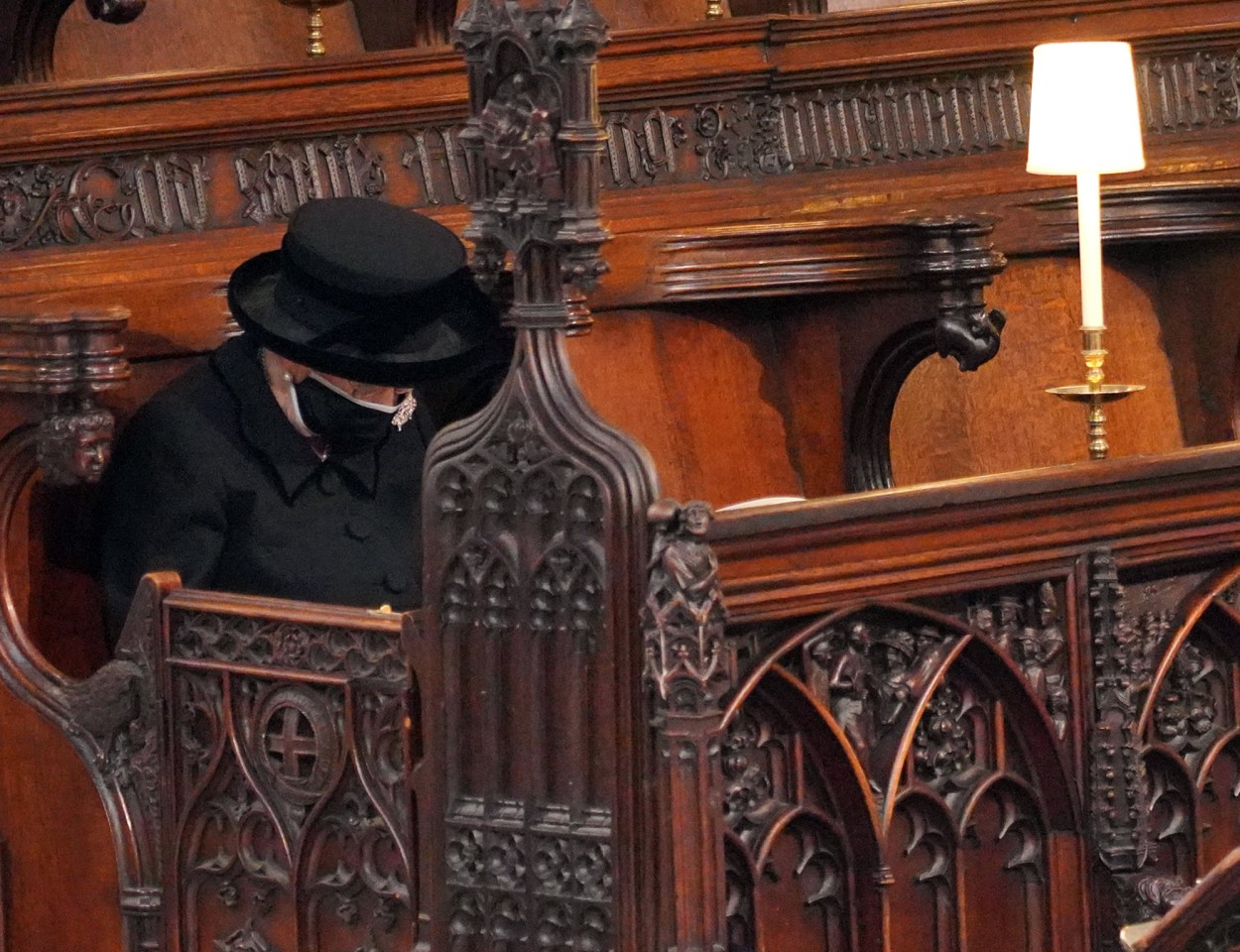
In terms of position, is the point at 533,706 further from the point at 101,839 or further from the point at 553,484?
the point at 101,839

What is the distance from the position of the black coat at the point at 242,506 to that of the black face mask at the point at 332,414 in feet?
0.12

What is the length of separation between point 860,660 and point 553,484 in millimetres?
432

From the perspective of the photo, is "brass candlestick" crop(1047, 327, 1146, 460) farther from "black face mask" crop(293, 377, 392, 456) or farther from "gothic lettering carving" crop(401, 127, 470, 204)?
"gothic lettering carving" crop(401, 127, 470, 204)

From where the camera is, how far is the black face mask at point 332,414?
3730mm

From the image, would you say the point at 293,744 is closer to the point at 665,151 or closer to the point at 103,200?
the point at 103,200

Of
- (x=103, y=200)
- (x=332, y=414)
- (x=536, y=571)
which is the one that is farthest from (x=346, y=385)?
(x=536, y=571)

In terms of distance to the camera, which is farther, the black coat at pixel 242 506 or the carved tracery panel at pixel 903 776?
the black coat at pixel 242 506

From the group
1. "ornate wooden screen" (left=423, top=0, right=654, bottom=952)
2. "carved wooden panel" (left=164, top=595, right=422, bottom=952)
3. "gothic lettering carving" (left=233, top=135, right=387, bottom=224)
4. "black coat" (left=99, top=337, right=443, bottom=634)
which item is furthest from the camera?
"gothic lettering carving" (left=233, top=135, right=387, bottom=224)

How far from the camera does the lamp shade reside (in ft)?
13.0

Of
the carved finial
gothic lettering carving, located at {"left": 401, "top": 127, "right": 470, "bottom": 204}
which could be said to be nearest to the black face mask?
gothic lettering carving, located at {"left": 401, "top": 127, "right": 470, "bottom": 204}

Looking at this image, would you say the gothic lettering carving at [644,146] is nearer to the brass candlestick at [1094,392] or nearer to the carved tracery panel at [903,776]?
the brass candlestick at [1094,392]

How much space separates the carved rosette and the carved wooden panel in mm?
844

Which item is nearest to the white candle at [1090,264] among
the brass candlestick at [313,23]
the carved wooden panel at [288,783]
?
the carved wooden panel at [288,783]

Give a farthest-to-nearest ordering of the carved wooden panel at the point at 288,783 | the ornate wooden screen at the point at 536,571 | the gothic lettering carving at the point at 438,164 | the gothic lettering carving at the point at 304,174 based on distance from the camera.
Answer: the gothic lettering carving at the point at 438,164
the gothic lettering carving at the point at 304,174
the carved wooden panel at the point at 288,783
the ornate wooden screen at the point at 536,571
